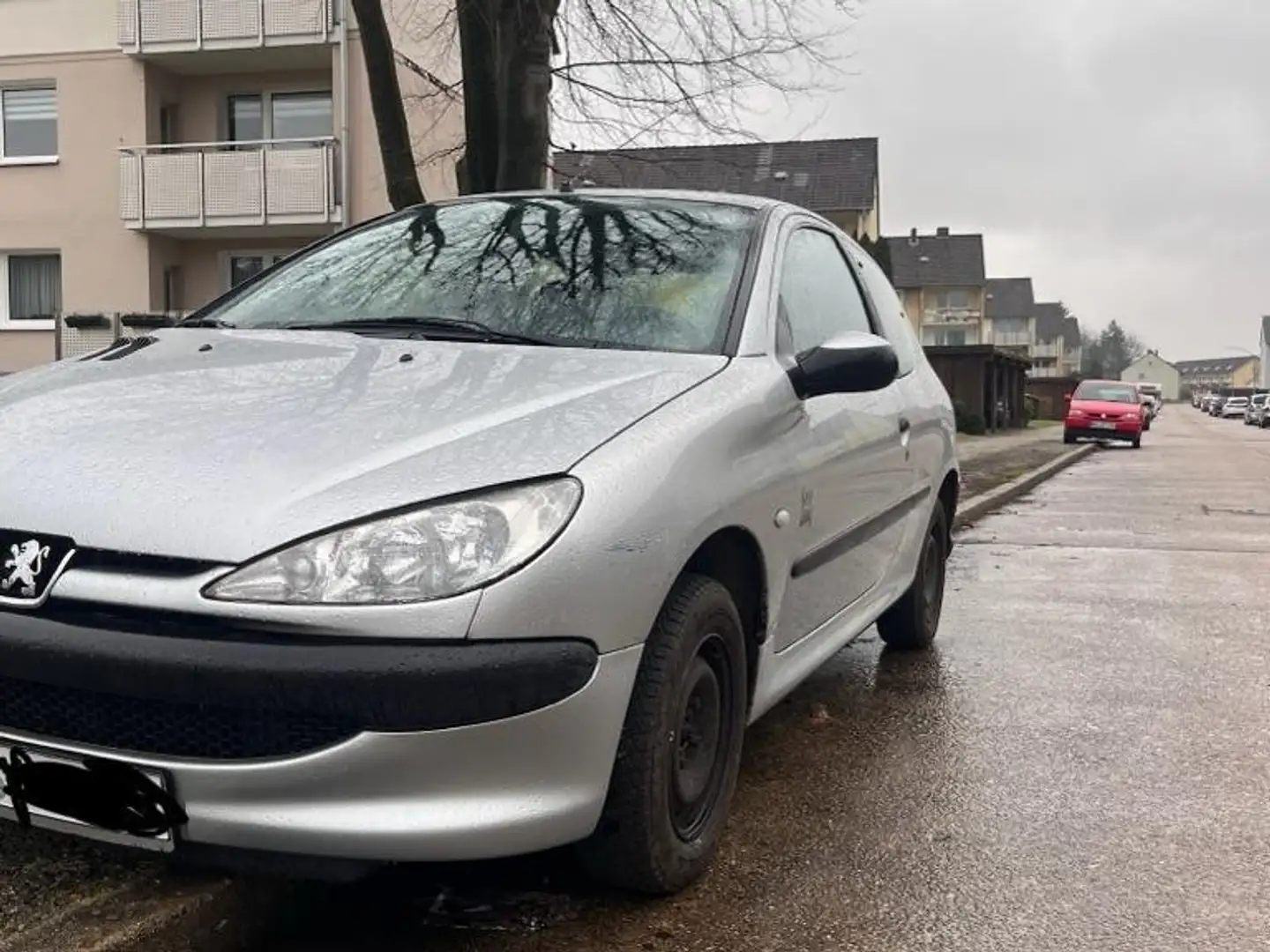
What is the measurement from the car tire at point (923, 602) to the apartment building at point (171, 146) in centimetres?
1491

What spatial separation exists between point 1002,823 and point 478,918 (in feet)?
4.96

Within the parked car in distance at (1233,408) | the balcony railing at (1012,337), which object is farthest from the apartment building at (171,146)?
the balcony railing at (1012,337)

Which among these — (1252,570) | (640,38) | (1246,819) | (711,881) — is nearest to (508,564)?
(711,881)

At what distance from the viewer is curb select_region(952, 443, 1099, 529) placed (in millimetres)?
10933

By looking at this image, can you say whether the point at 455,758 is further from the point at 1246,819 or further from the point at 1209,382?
the point at 1209,382

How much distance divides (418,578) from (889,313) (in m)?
3.19

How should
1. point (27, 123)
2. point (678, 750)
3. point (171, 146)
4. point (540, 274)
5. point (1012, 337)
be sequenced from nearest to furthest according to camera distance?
point (678, 750) → point (540, 274) → point (171, 146) → point (27, 123) → point (1012, 337)

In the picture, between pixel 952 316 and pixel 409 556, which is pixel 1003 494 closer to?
pixel 409 556

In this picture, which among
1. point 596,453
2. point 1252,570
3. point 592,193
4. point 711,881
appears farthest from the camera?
point 1252,570

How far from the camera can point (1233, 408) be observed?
77625mm

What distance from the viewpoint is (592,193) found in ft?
13.3

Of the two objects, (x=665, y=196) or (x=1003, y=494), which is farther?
(x=1003, y=494)

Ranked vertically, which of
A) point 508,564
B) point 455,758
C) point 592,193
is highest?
point 592,193

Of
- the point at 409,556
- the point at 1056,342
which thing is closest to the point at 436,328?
the point at 409,556
